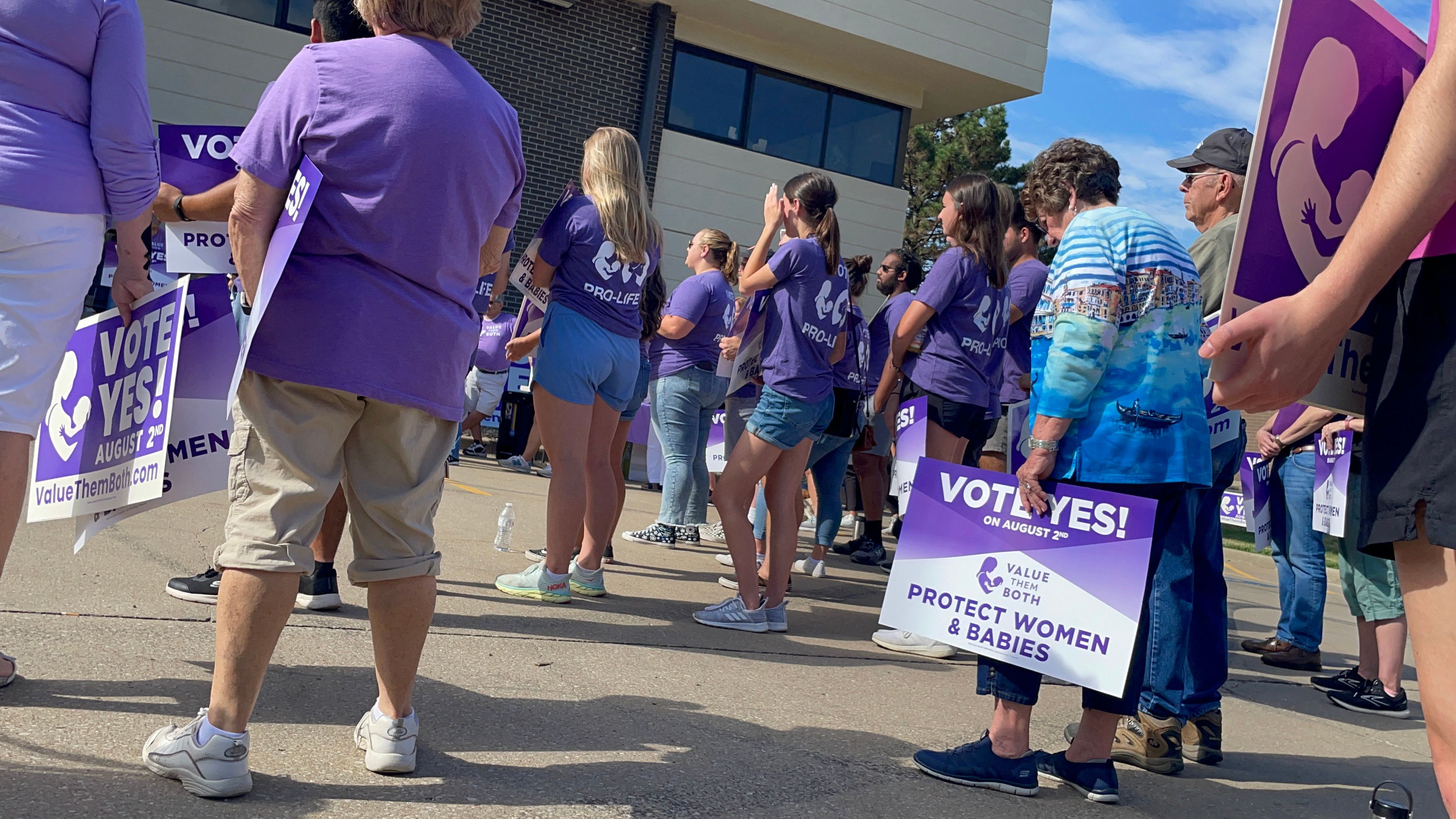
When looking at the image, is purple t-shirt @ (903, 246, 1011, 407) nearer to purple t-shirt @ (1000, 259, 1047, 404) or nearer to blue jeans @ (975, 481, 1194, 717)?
purple t-shirt @ (1000, 259, 1047, 404)

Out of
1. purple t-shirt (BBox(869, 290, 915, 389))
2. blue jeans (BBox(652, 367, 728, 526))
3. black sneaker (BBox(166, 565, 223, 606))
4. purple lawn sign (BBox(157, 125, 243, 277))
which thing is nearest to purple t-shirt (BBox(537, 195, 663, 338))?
purple lawn sign (BBox(157, 125, 243, 277))

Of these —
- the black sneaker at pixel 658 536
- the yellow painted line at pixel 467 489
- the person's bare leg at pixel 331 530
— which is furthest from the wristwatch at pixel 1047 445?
the yellow painted line at pixel 467 489

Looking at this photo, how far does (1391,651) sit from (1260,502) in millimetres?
→ 1202

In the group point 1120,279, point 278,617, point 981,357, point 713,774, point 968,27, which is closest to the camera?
point 278,617

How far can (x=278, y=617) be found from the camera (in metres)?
2.46

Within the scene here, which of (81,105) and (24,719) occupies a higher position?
(81,105)

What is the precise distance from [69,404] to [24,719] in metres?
0.92

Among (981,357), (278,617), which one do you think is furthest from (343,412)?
(981,357)

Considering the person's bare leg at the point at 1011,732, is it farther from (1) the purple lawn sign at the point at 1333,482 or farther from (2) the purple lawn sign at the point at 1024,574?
(1) the purple lawn sign at the point at 1333,482

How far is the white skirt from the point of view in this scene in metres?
2.61

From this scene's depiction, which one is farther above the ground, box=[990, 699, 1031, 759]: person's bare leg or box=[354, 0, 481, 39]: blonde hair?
box=[354, 0, 481, 39]: blonde hair

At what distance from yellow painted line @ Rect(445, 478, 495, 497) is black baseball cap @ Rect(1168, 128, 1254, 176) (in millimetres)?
5903

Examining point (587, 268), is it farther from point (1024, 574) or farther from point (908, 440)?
point (908, 440)

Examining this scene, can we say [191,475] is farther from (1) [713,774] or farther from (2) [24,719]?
(1) [713,774]
